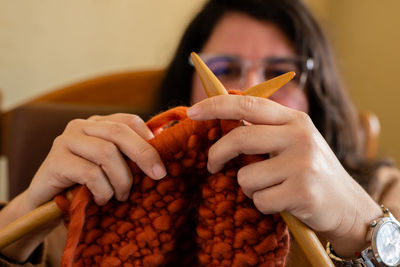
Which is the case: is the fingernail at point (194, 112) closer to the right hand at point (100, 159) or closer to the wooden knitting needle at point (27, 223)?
the right hand at point (100, 159)

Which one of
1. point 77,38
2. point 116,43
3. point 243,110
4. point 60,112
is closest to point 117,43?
point 116,43

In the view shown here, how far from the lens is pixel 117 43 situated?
1.32 metres

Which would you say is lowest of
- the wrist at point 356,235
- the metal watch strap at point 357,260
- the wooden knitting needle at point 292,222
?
the metal watch strap at point 357,260

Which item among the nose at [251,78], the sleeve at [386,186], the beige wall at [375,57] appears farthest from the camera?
the beige wall at [375,57]

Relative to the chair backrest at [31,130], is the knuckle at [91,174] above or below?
above

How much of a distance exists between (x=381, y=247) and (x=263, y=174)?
0.16 m

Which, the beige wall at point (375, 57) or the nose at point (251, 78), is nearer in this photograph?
the nose at point (251, 78)

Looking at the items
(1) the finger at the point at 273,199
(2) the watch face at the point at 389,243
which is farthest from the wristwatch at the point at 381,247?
(1) the finger at the point at 273,199

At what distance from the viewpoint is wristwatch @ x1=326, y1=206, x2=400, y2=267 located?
0.41 metres

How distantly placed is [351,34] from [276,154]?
161cm

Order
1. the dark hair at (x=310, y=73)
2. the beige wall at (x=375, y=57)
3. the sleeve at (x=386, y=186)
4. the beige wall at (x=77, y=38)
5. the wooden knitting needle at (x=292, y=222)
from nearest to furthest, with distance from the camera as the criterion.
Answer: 1. the wooden knitting needle at (x=292, y=222)
2. the sleeve at (x=386, y=186)
3. the dark hair at (x=310, y=73)
4. the beige wall at (x=77, y=38)
5. the beige wall at (x=375, y=57)

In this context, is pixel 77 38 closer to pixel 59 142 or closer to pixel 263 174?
pixel 59 142

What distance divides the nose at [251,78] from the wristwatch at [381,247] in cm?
44

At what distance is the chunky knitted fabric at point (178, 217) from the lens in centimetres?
40
